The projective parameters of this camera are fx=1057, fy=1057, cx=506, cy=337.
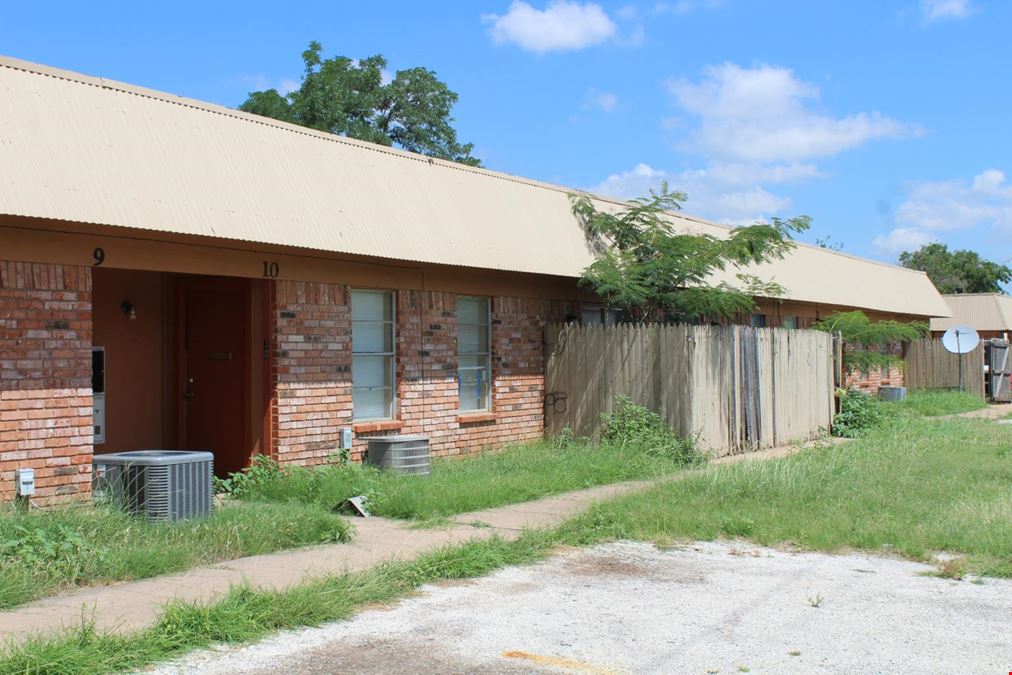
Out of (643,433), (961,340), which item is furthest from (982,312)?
(643,433)

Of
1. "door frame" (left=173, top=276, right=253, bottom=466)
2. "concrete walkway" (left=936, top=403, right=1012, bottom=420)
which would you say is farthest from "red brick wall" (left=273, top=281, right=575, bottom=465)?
"concrete walkway" (left=936, top=403, right=1012, bottom=420)

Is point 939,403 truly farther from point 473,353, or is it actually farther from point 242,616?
point 242,616

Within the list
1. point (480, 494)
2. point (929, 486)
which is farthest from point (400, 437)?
point (929, 486)

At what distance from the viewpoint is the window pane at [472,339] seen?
14.8m

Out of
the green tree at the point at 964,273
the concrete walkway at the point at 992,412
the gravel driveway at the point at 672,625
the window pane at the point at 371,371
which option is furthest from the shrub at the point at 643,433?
the green tree at the point at 964,273

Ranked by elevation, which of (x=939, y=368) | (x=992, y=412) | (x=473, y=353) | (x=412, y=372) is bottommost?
(x=992, y=412)

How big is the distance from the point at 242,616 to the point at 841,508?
6348mm

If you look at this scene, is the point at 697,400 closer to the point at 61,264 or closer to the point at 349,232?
the point at 349,232

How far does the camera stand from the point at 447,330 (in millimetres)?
14180

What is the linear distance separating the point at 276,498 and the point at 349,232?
10.4 feet

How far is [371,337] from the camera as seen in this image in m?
13.2

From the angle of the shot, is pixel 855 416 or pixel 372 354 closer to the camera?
pixel 372 354

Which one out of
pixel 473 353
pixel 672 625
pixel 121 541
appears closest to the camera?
pixel 672 625

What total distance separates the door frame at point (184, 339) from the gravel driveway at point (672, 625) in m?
4.71
